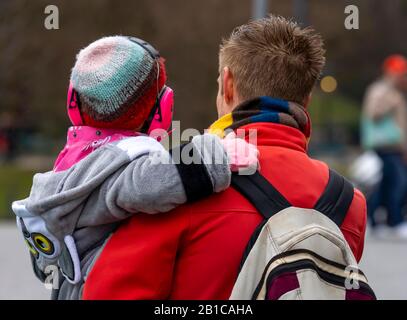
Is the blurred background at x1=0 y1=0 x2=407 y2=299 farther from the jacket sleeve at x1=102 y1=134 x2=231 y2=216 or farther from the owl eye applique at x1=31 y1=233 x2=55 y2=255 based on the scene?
the jacket sleeve at x1=102 y1=134 x2=231 y2=216

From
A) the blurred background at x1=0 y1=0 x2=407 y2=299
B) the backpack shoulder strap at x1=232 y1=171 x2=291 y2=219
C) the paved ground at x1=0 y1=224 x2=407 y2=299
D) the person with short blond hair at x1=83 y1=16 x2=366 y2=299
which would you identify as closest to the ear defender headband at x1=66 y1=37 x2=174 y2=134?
the person with short blond hair at x1=83 y1=16 x2=366 y2=299

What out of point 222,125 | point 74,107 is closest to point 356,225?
point 222,125

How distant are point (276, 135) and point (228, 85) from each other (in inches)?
7.6

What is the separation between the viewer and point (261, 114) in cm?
251

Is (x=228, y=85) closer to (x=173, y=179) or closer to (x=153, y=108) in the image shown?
(x=153, y=108)

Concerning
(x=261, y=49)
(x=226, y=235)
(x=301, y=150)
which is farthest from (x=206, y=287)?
(x=261, y=49)

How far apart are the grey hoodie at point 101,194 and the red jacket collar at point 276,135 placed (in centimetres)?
18

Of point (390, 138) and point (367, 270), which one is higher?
point (390, 138)

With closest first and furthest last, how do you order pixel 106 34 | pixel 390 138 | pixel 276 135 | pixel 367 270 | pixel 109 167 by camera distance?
pixel 109 167 < pixel 276 135 < pixel 367 270 < pixel 390 138 < pixel 106 34

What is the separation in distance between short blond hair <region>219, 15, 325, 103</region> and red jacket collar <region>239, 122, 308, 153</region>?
0.27ft

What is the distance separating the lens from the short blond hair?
98.8 inches

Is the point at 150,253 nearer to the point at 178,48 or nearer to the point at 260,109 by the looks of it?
the point at 260,109

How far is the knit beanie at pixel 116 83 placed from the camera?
8.39ft

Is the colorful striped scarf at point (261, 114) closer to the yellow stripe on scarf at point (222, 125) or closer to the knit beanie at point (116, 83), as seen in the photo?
the yellow stripe on scarf at point (222, 125)
